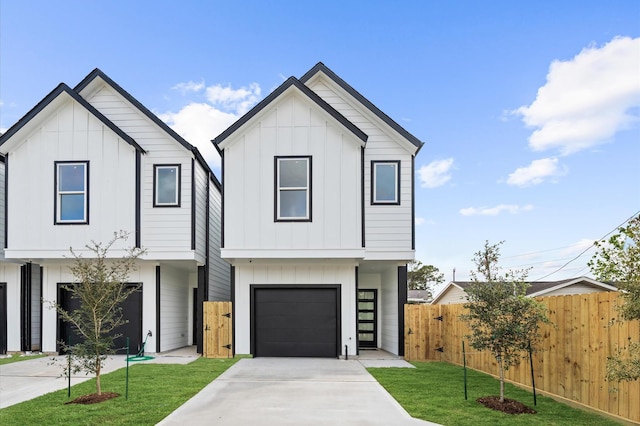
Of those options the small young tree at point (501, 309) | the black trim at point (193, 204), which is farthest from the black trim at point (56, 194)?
the small young tree at point (501, 309)

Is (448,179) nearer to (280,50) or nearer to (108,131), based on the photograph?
(280,50)

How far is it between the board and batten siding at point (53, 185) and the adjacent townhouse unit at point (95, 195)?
3cm

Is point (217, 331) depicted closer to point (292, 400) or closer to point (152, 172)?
point (152, 172)

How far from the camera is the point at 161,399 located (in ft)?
26.3

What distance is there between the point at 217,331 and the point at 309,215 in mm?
3995

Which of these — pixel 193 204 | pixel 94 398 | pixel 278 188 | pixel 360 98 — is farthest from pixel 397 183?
pixel 94 398

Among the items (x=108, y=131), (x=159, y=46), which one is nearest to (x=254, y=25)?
(x=159, y=46)

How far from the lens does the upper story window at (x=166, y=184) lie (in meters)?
13.9

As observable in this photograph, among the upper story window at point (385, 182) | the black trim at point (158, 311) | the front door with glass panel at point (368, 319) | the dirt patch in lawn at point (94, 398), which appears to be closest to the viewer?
the dirt patch in lawn at point (94, 398)

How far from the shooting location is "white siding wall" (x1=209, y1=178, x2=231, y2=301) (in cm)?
1598

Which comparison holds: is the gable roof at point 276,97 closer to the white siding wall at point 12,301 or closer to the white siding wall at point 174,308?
the white siding wall at point 174,308

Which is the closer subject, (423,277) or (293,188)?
(293,188)

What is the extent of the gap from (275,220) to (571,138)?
12518 millimetres

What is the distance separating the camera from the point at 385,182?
13953 millimetres
